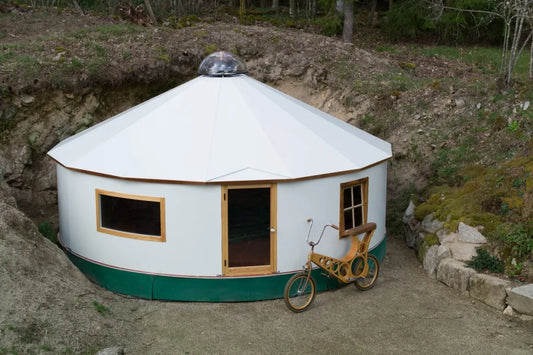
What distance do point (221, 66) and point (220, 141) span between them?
1.67 meters

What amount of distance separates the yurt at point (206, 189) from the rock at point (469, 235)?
1.30 meters

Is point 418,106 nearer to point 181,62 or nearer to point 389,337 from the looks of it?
point 181,62

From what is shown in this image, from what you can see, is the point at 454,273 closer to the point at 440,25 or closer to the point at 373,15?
the point at 440,25

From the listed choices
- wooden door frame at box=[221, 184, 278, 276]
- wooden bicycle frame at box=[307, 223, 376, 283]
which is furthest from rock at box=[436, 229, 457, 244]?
wooden door frame at box=[221, 184, 278, 276]

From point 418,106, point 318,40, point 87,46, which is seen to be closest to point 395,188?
point 418,106

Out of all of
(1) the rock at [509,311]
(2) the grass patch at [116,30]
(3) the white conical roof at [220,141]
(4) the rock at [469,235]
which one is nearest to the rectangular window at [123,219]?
(3) the white conical roof at [220,141]

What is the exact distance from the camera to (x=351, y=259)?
847 centimetres

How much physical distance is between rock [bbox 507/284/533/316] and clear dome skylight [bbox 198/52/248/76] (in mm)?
5219

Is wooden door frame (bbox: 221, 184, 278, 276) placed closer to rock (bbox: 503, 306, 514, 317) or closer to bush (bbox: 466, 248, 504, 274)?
bush (bbox: 466, 248, 504, 274)

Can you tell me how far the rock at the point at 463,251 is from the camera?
28.7ft

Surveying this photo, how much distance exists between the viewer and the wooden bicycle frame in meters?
8.29

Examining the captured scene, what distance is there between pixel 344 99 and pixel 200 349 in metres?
8.01

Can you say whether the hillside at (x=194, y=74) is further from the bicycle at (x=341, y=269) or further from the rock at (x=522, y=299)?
the bicycle at (x=341, y=269)

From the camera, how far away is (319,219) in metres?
8.38
